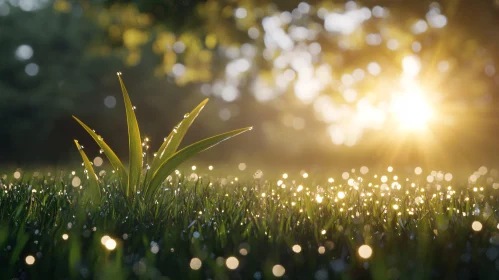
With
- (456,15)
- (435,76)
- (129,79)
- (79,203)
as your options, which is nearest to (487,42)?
(456,15)

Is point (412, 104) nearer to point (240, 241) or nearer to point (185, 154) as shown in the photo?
point (185, 154)

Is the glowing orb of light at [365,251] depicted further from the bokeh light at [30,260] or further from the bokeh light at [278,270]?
the bokeh light at [30,260]

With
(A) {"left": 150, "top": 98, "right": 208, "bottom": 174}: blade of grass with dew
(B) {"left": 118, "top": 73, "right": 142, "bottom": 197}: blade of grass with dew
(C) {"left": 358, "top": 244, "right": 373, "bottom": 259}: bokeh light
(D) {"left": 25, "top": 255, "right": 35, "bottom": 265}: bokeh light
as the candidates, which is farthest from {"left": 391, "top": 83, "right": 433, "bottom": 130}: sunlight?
(D) {"left": 25, "top": 255, "right": 35, "bottom": 265}: bokeh light

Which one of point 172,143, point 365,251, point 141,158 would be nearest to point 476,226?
point 365,251

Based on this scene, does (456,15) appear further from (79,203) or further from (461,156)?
(461,156)

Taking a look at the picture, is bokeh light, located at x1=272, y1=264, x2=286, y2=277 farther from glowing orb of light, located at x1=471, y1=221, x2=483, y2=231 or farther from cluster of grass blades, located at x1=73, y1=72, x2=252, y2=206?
cluster of grass blades, located at x1=73, y1=72, x2=252, y2=206

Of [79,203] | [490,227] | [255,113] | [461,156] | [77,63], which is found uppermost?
[255,113]

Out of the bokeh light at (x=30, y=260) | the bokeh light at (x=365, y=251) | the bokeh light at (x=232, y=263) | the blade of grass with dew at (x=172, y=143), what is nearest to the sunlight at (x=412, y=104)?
the blade of grass with dew at (x=172, y=143)

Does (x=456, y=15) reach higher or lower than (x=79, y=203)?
higher
